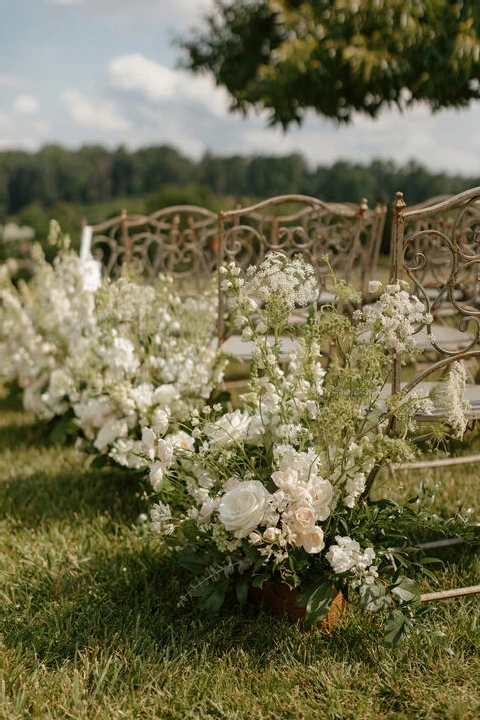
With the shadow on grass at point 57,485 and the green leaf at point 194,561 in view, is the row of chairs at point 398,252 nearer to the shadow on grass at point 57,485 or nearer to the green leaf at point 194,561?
the green leaf at point 194,561

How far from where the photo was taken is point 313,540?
2.01 m

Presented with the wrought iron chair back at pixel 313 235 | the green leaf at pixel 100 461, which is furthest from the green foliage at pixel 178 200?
the green leaf at pixel 100 461

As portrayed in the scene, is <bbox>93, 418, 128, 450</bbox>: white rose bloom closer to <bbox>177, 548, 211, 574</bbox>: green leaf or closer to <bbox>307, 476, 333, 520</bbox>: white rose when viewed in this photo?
<bbox>177, 548, 211, 574</bbox>: green leaf

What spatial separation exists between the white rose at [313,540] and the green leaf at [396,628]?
27 centimetres

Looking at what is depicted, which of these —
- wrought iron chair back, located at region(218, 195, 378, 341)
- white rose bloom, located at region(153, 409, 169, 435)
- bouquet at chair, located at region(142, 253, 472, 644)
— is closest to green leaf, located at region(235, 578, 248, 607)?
bouquet at chair, located at region(142, 253, 472, 644)

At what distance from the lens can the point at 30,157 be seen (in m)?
35.7

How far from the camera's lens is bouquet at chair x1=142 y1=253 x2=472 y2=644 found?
1.97m

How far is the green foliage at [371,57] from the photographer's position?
32.1ft

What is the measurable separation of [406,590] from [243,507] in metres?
0.53

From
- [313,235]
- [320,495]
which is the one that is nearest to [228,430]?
[320,495]

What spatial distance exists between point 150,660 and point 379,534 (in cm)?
75

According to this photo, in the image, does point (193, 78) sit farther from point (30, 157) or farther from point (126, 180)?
point (30, 157)

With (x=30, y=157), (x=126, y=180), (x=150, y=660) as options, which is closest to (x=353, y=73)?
(x=150, y=660)

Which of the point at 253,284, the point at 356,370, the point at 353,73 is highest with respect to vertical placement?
the point at 353,73
